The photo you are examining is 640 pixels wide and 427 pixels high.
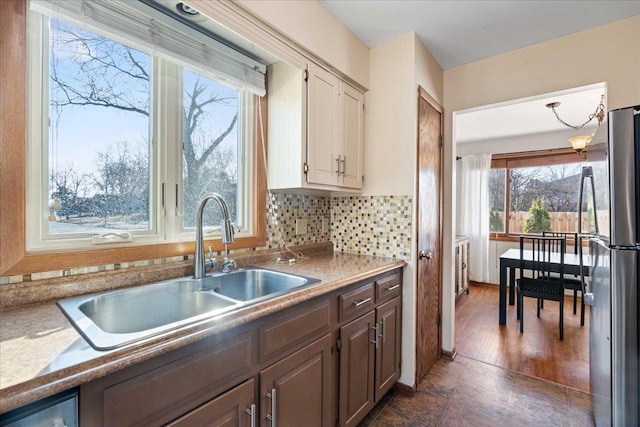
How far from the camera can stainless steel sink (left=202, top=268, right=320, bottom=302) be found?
144cm

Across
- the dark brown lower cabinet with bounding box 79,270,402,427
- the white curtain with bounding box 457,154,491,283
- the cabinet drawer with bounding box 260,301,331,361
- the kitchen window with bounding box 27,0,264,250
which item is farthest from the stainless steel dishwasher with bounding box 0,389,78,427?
the white curtain with bounding box 457,154,491,283

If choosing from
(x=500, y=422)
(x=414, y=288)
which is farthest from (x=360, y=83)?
(x=500, y=422)

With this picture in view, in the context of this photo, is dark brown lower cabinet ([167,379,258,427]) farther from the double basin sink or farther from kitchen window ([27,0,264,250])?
kitchen window ([27,0,264,250])

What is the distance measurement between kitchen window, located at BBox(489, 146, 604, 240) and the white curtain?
25cm

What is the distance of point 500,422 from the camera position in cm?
173

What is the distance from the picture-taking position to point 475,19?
6.14ft

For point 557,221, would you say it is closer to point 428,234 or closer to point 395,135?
point 428,234

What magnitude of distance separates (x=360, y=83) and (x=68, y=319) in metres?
2.01

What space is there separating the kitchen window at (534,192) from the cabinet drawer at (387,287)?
381cm

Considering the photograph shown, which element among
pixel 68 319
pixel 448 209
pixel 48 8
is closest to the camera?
pixel 68 319

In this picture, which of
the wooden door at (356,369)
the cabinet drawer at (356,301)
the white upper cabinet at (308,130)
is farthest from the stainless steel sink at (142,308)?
the white upper cabinet at (308,130)

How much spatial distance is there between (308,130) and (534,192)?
179 inches

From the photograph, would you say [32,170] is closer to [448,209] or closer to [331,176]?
[331,176]

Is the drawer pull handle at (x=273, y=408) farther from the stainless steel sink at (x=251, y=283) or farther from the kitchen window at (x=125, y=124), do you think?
the kitchen window at (x=125, y=124)
